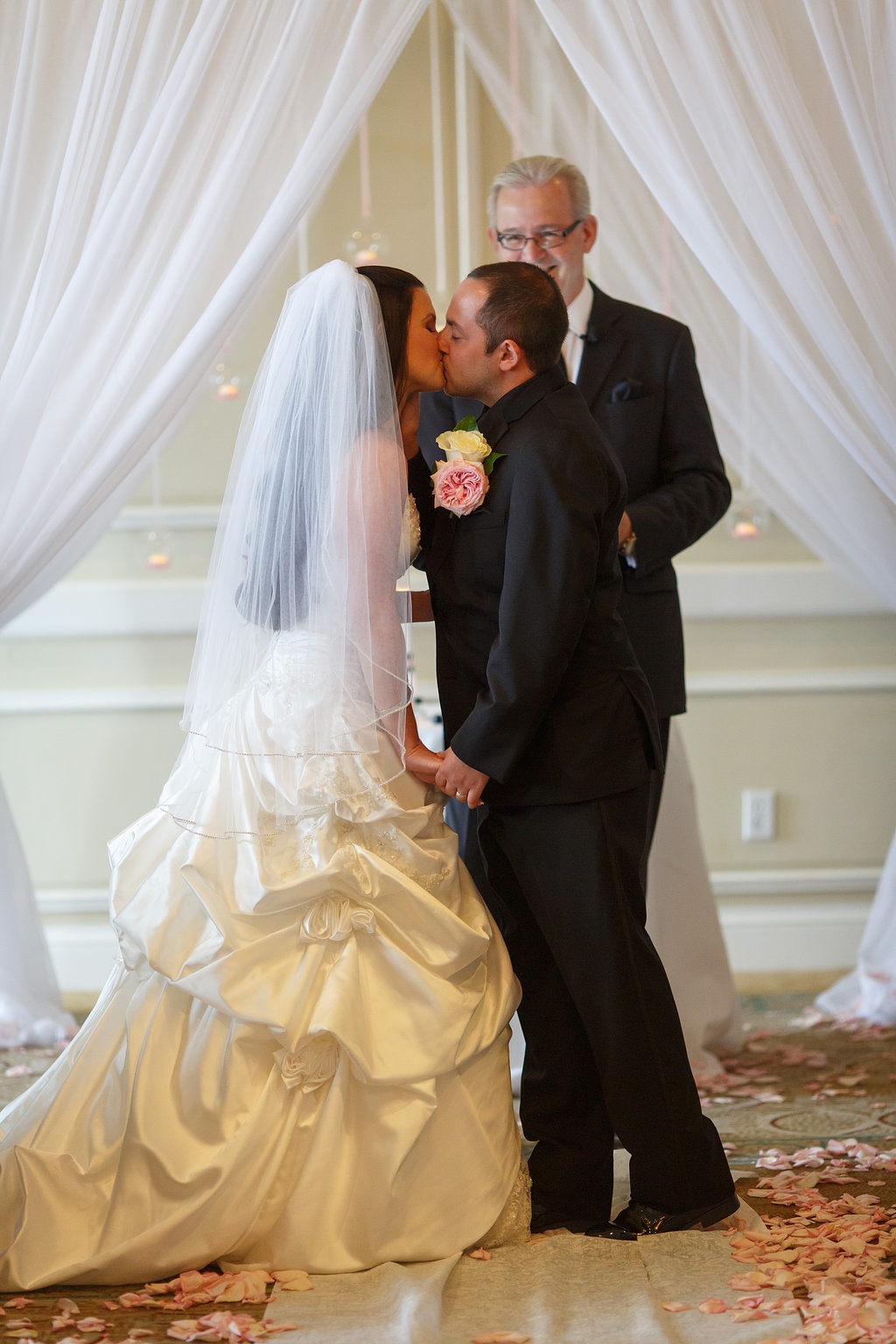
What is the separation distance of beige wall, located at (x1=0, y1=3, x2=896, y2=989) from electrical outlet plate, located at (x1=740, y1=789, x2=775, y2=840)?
25mm

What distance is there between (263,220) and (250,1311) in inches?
71.5

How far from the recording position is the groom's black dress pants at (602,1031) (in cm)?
225

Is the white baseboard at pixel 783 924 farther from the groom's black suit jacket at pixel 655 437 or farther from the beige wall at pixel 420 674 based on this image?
the groom's black suit jacket at pixel 655 437

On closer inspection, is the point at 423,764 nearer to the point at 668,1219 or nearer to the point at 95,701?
the point at 668,1219

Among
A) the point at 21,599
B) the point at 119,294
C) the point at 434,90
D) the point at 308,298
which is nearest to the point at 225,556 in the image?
the point at 308,298

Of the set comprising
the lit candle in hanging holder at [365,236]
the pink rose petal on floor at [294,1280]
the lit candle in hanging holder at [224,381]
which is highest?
the lit candle in hanging holder at [365,236]

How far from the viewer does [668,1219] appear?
89.1 inches

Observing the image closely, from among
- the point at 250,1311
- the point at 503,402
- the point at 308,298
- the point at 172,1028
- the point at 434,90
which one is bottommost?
the point at 250,1311

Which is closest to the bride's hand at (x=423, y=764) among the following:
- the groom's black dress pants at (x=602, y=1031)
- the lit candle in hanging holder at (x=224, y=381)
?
the groom's black dress pants at (x=602, y=1031)

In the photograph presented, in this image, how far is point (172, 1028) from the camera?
2197 millimetres

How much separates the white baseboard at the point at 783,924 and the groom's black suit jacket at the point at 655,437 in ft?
4.36

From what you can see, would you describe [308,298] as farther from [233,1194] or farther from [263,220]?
[233,1194]

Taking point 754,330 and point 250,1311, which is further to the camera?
Result: point 754,330

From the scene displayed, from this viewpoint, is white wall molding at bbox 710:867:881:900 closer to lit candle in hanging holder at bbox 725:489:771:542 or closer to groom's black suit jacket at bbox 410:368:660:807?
lit candle in hanging holder at bbox 725:489:771:542
